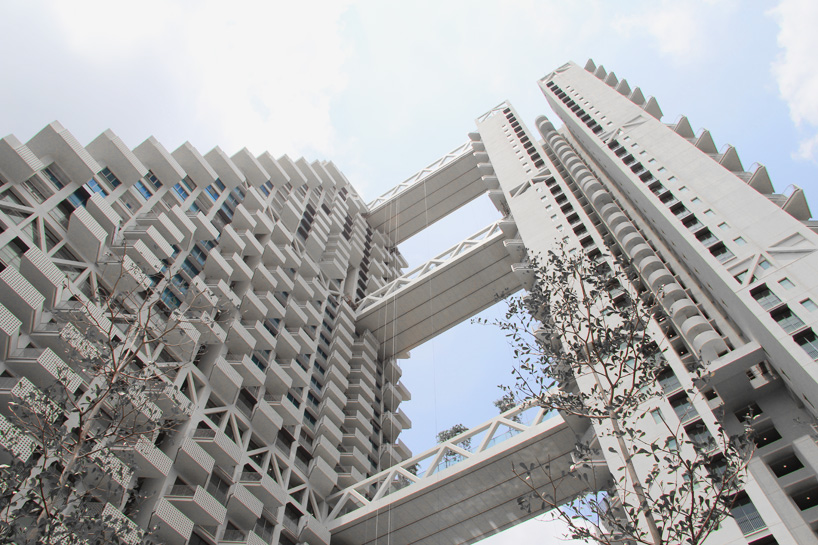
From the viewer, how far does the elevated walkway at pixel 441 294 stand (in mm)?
36875

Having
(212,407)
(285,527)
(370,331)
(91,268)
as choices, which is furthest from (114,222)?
(370,331)

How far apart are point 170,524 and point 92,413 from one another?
883 centimetres

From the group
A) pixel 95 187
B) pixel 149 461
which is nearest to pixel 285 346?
pixel 149 461

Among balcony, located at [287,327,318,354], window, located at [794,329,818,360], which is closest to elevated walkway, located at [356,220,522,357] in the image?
balcony, located at [287,327,318,354]

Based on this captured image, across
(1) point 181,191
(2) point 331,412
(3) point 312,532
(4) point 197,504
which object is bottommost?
(4) point 197,504

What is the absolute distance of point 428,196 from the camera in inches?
1917

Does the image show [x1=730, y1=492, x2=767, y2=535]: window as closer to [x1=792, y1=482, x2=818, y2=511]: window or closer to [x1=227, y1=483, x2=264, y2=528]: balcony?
[x1=792, y1=482, x2=818, y2=511]: window

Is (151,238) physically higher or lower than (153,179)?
lower

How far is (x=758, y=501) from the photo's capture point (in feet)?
57.2

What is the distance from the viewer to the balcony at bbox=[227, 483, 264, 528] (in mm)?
20359

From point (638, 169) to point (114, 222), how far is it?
84.4 feet

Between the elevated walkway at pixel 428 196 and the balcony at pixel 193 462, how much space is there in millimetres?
31328

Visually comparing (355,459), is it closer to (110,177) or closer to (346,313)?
(346,313)

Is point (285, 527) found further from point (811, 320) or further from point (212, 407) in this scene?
point (811, 320)
